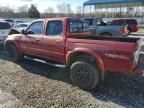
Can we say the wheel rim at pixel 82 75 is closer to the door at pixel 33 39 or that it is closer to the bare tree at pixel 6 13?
the door at pixel 33 39

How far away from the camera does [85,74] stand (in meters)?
5.68

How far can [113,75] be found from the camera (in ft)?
22.6

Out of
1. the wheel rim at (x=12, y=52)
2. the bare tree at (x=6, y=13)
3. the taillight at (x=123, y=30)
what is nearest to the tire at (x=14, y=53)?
the wheel rim at (x=12, y=52)

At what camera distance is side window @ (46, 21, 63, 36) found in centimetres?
651

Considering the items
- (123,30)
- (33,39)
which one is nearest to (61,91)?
(33,39)

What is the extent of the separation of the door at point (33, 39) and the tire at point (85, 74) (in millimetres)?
1874

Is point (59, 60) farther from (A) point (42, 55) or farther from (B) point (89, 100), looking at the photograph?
(B) point (89, 100)

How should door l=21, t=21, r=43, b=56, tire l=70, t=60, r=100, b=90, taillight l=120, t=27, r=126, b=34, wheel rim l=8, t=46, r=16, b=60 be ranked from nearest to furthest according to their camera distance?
tire l=70, t=60, r=100, b=90 → door l=21, t=21, r=43, b=56 → wheel rim l=8, t=46, r=16, b=60 → taillight l=120, t=27, r=126, b=34

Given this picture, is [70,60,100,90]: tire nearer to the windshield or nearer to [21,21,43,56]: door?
the windshield

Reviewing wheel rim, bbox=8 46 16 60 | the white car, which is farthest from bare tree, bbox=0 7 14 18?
wheel rim, bbox=8 46 16 60

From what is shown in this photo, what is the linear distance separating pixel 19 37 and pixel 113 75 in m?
3.77

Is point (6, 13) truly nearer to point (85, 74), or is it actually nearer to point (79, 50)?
point (79, 50)

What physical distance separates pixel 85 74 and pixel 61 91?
78 centimetres

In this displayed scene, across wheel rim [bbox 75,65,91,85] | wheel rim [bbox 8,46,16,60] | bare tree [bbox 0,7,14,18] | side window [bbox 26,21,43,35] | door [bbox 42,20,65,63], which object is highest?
bare tree [bbox 0,7,14,18]
